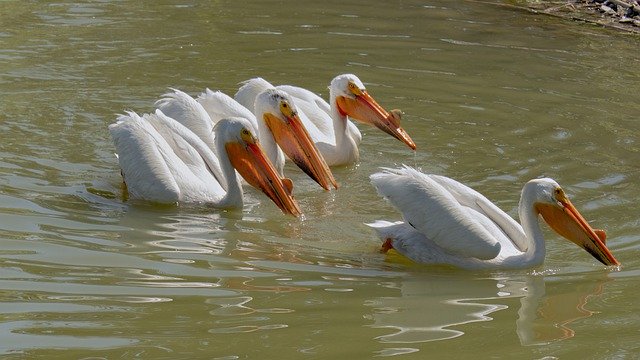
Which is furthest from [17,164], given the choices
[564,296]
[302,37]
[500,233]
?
[302,37]

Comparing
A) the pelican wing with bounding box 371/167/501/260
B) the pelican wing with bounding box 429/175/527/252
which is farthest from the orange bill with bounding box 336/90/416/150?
the pelican wing with bounding box 371/167/501/260

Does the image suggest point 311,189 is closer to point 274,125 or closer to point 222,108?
point 274,125

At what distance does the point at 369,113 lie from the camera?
8.34 m

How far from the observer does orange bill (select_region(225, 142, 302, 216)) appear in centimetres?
A: 691

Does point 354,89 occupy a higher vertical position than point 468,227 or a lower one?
higher

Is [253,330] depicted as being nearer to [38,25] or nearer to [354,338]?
[354,338]

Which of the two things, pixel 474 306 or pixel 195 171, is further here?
pixel 195 171

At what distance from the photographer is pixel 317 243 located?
633cm

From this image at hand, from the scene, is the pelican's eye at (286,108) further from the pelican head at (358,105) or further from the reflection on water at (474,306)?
the reflection on water at (474,306)

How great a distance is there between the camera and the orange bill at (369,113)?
27.1 ft

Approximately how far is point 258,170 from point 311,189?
762mm

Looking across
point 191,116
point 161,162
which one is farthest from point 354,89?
point 161,162

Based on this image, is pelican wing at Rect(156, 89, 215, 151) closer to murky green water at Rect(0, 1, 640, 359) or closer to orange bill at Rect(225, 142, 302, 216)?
murky green water at Rect(0, 1, 640, 359)

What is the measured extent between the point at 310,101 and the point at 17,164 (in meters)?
2.28
